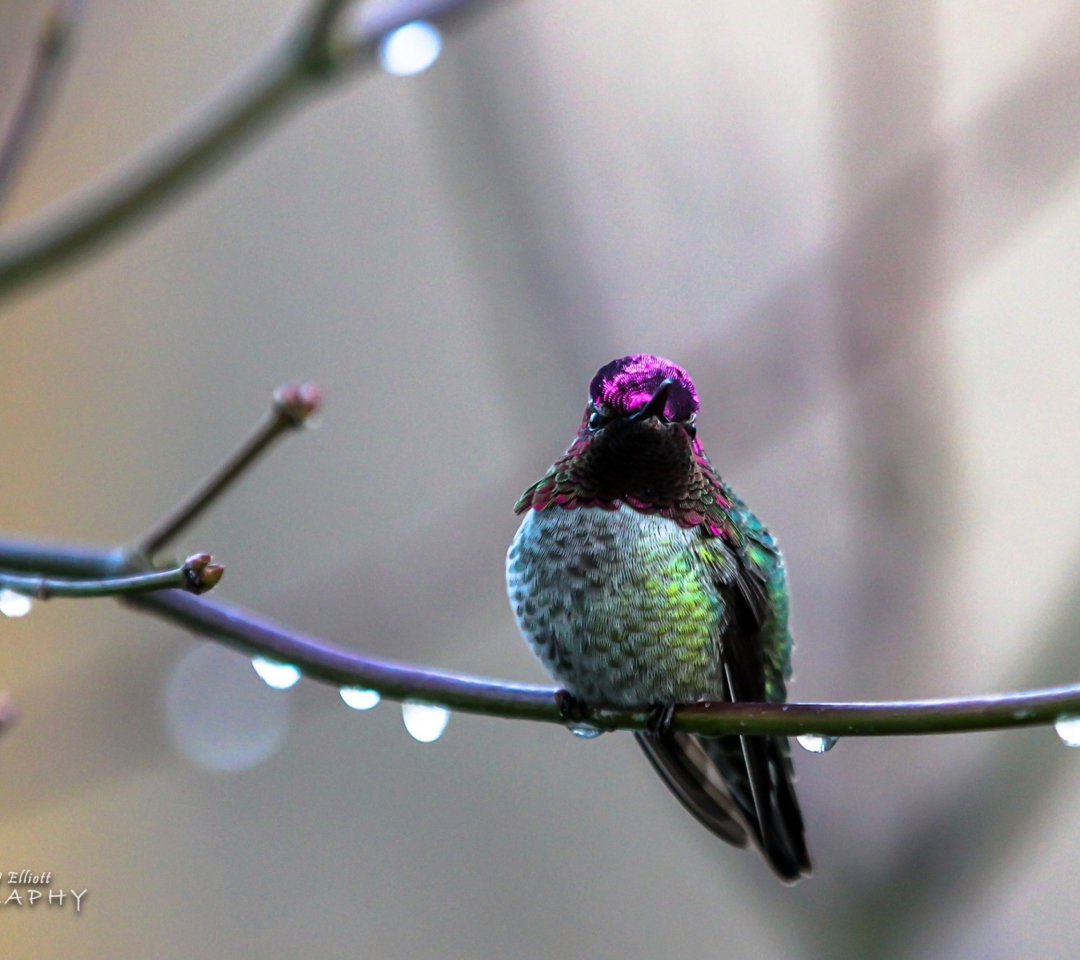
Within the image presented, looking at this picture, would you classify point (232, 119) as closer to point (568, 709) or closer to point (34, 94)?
point (34, 94)

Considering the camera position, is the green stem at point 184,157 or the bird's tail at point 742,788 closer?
the bird's tail at point 742,788

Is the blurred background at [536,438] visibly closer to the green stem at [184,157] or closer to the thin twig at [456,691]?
the green stem at [184,157]

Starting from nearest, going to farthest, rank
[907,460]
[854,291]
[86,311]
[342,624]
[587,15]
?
[907,460] → [854,291] → [342,624] → [587,15] → [86,311]

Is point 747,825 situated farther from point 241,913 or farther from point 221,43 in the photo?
point 221,43

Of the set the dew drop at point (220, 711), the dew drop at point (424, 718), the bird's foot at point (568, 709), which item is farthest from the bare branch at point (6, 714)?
the dew drop at point (220, 711)

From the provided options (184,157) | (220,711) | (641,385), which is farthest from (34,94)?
(220,711)

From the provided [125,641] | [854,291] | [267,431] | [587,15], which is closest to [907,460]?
[854,291]
